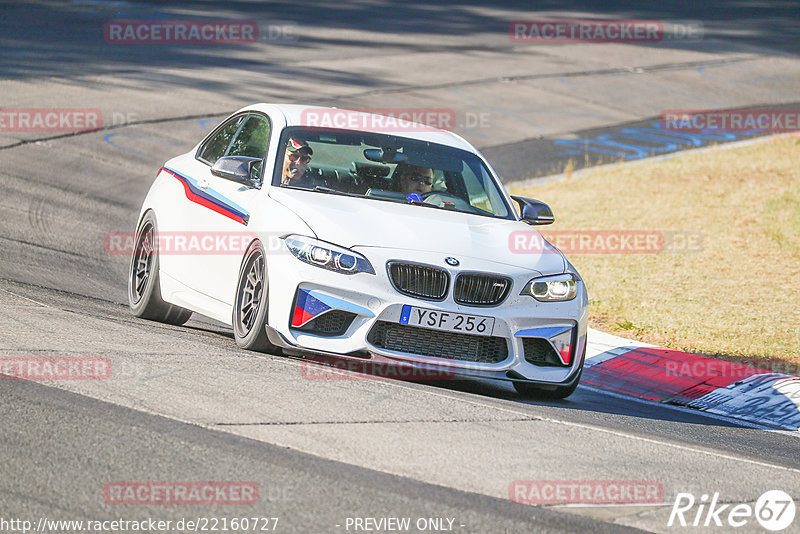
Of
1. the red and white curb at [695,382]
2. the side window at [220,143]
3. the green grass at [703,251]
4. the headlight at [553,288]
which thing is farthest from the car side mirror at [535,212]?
the green grass at [703,251]

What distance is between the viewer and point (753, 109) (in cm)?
2794

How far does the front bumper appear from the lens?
717 cm

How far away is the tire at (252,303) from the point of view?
7461mm

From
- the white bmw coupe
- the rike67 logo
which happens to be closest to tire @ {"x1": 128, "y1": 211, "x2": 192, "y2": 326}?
the white bmw coupe

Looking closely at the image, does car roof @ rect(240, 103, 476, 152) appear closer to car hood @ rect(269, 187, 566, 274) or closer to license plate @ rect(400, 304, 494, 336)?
car hood @ rect(269, 187, 566, 274)

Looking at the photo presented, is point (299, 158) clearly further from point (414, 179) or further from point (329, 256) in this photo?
point (329, 256)

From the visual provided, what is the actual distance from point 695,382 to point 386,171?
302cm

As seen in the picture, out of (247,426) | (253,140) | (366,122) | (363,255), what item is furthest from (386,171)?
(247,426)

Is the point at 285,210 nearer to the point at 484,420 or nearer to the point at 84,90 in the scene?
the point at 484,420

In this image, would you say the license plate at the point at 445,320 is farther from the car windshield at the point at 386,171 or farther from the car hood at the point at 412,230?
the car windshield at the point at 386,171

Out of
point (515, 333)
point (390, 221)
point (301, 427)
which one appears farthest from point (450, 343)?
point (301, 427)

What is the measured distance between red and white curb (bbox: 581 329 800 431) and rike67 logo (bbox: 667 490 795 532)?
2.98 meters

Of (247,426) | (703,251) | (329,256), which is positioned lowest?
(247,426)

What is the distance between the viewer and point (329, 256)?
7.25 m
